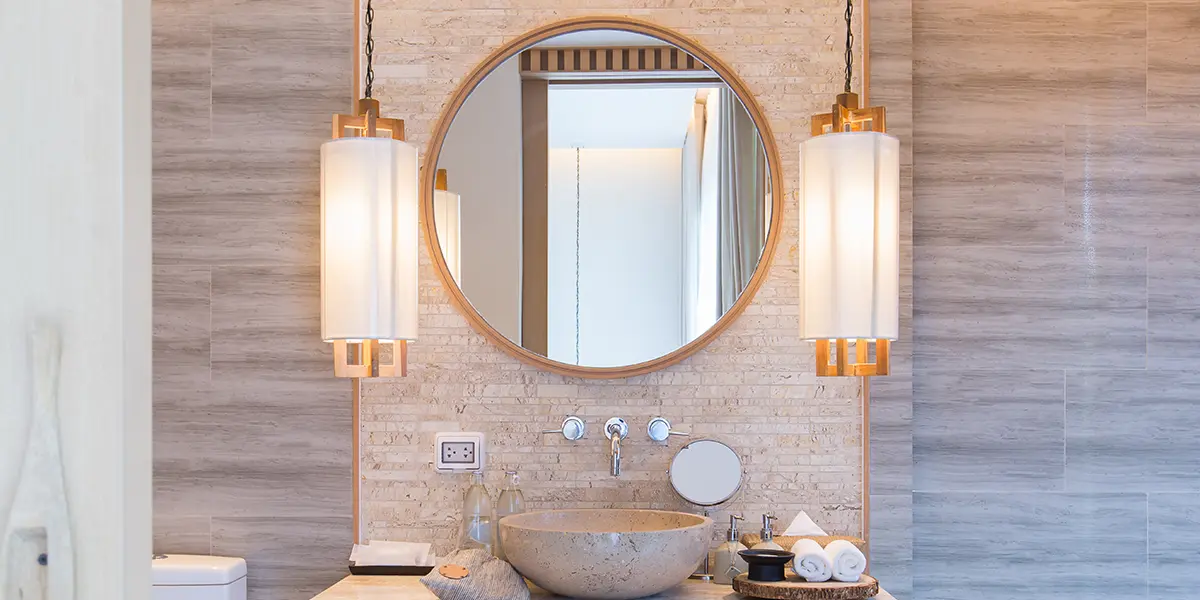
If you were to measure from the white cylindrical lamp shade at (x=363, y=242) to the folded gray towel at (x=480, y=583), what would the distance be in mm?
517

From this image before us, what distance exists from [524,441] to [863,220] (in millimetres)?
889

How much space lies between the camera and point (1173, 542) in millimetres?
2359

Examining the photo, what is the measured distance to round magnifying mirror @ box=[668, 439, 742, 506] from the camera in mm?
2250

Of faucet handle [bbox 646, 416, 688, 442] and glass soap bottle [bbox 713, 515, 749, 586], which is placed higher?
faucet handle [bbox 646, 416, 688, 442]

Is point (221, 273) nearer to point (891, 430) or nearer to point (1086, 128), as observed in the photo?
point (891, 430)

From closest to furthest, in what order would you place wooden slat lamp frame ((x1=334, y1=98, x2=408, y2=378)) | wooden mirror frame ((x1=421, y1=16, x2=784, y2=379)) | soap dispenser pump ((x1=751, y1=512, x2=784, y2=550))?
1. soap dispenser pump ((x1=751, y1=512, x2=784, y2=550))
2. wooden slat lamp frame ((x1=334, y1=98, x2=408, y2=378))
3. wooden mirror frame ((x1=421, y1=16, x2=784, y2=379))

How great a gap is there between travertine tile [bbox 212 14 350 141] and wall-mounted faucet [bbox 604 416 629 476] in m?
0.93

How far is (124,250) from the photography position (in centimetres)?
56

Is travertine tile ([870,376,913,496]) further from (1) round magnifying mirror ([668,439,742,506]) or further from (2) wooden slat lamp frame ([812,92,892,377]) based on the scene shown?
(1) round magnifying mirror ([668,439,742,506])

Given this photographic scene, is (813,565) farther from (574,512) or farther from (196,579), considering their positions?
(196,579)

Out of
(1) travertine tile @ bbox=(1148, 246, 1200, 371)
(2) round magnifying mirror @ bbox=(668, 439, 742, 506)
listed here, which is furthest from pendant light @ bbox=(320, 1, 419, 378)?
(1) travertine tile @ bbox=(1148, 246, 1200, 371)

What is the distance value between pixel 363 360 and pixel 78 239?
1648mm

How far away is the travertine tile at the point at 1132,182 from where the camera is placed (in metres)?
2.37

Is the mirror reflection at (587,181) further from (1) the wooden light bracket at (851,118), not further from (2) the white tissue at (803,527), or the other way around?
(2) the white tissue at (803,527)
